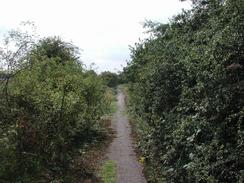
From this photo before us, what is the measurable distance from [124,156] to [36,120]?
21.5 ft

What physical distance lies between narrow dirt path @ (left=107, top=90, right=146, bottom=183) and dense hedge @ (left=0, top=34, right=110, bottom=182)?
4.89 feet

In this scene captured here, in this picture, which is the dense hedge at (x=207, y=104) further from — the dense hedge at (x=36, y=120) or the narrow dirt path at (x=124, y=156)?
the dense hedge at (x=36, y=120)

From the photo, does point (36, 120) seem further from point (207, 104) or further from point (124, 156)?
point (124, 156)

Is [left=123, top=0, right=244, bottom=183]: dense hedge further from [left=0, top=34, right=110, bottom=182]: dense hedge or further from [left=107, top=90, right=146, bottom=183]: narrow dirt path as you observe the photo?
[left=0, top=34, right=110, bottom=182]: dense hedge

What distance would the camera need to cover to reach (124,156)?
63.1ft

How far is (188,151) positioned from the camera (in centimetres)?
1077

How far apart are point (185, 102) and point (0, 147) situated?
495 centimetres

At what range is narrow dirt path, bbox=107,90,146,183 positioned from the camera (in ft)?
48.5

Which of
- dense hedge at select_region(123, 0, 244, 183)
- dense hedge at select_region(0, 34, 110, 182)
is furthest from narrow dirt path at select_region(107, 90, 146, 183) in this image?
dense hedge at select_region(0, 34, 110, 182)

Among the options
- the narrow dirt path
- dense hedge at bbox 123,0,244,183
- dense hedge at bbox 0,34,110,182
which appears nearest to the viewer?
dense hedge at bbox 123,0,244,183

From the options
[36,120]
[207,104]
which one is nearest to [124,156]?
[36,120]

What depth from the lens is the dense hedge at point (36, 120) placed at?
1166 cm

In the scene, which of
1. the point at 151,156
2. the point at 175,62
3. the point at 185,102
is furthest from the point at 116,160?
the point at 185,102

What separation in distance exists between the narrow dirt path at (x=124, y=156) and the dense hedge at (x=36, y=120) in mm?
1491
